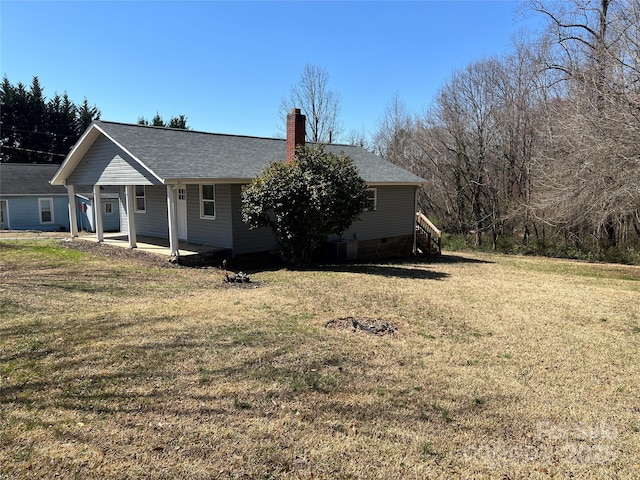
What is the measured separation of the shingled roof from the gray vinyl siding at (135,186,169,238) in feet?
7.03

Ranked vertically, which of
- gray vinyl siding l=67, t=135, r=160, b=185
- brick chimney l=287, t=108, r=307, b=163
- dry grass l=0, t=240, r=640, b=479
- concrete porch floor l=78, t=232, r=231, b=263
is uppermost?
brick chimney l=287, t=108, r=307, b=163

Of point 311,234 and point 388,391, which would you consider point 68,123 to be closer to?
point 311,234

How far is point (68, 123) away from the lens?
1560 inches

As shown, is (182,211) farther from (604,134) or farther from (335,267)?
(604,134)

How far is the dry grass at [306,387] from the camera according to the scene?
3275mm

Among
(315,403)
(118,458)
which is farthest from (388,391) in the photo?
(118,458)

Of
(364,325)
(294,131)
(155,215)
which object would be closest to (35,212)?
(155,215)

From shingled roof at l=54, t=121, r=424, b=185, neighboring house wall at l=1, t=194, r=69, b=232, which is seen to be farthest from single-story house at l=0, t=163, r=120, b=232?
shingled roof at l=54, t=121, r=424, b=185

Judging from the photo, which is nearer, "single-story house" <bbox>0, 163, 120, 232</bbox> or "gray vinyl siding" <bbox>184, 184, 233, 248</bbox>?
"gray vinyl siding" <bbox>184, 184, 233, 248</bbox>

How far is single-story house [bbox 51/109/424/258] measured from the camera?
12.6 m

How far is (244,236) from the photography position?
13.2 m

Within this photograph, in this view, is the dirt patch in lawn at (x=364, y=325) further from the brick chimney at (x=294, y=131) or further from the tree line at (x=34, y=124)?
the tree line at (x=34, y=124)

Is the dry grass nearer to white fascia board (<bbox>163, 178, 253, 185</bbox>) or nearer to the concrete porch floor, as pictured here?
white fascia board (<bbox>163, 178, 253, 185</bbox>)

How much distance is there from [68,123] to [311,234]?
1463 inches
